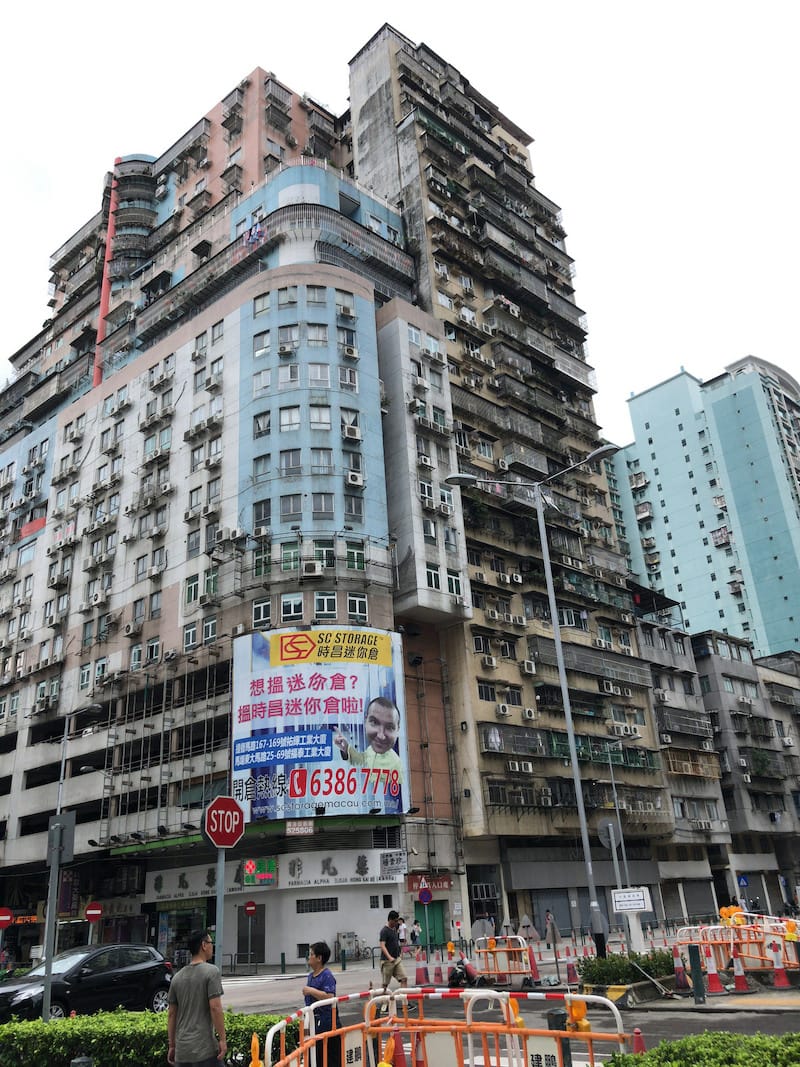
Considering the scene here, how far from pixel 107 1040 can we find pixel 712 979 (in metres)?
12.9

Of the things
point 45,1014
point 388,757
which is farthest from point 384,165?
point 45,1014

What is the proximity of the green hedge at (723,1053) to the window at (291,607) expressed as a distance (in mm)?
32939

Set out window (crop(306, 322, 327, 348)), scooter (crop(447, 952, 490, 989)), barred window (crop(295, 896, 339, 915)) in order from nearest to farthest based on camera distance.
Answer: scooter (crop(447, 952, 490, 989)), barred window (crop(295, 896, 339, 915)), window (crop(306, 322, 327, 348))

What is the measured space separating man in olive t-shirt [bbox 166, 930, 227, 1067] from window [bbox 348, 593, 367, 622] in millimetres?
32235

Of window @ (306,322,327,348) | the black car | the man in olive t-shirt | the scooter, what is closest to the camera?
the man in olive t-shirt

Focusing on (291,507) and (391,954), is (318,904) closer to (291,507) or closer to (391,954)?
(291,507)

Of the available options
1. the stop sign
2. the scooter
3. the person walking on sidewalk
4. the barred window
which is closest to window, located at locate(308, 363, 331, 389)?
the barred window

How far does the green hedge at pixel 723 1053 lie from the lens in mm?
6449

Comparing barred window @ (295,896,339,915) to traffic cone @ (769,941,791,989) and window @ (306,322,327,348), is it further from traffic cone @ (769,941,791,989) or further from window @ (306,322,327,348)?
window @ (306,322,327,348)

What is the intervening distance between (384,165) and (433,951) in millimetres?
50051

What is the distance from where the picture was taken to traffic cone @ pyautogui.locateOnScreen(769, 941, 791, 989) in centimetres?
1781

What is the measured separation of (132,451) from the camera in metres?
53.6

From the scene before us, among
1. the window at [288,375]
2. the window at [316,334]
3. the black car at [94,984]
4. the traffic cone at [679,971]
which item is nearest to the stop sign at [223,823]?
the black car at [94,984]

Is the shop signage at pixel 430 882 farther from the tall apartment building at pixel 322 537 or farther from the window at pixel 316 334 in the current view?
the window at pixel 316 334
